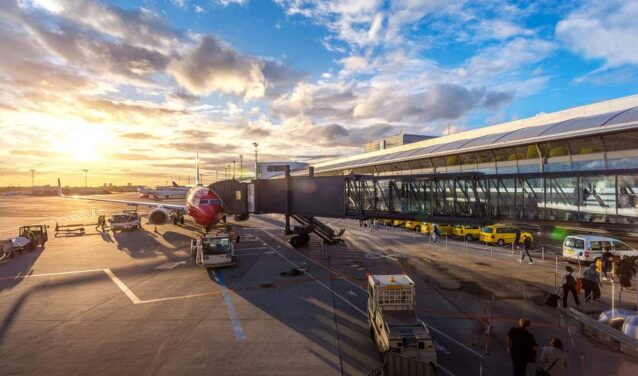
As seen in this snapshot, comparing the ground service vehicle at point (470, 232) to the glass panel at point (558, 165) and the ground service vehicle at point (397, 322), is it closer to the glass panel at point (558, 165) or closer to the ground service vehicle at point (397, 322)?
the glass panel at point (558, 165)

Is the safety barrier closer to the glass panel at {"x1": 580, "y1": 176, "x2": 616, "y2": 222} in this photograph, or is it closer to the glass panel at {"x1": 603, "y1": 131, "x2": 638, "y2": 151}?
the glass panel at {"x1": 580, "y1": 176, "x2": 616, "y2": 222}

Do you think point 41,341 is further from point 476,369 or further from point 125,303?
point 476,369

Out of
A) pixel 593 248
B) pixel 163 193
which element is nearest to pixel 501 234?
pixel 593 248

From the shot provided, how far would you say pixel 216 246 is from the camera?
2470 cm

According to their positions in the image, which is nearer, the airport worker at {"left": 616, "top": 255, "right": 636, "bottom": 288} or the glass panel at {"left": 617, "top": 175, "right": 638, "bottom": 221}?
the glass panel at {"left": 617, "top": 175, "right": 638, "bottom": 221}

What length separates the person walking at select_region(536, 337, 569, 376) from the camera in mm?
9766

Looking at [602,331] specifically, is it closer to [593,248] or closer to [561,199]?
[561,199]

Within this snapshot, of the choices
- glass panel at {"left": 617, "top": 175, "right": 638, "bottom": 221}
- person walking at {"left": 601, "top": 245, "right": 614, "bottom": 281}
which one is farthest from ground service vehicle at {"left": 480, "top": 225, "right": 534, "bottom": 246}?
glass panel at {"left": 617, "top": 175, "right": 638, "bottom": 221}

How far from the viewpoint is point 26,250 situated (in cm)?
3253

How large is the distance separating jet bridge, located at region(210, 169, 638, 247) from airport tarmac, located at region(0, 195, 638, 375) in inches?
176

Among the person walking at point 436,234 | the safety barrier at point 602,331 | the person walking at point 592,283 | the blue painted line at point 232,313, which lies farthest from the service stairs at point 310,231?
the safety barrier at point 602,331

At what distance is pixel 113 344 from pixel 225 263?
11273 mm

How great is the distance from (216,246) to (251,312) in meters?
9.73

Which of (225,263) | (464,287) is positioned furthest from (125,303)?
(464,287)
